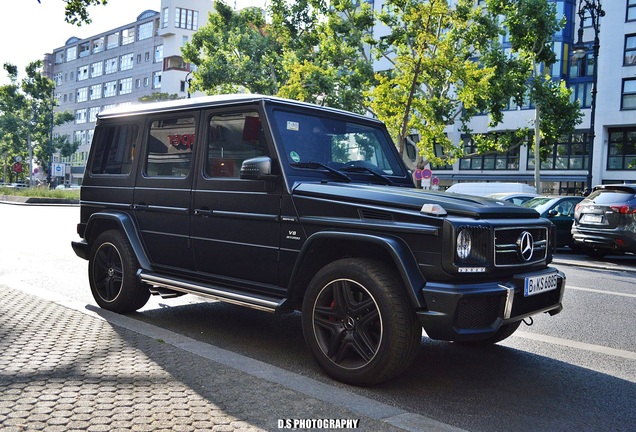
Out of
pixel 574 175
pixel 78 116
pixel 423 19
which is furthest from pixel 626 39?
pixel 78 116

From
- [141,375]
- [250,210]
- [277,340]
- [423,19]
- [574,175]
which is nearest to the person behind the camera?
[141,375]

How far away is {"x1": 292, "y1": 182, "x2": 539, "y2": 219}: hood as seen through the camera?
4180mm

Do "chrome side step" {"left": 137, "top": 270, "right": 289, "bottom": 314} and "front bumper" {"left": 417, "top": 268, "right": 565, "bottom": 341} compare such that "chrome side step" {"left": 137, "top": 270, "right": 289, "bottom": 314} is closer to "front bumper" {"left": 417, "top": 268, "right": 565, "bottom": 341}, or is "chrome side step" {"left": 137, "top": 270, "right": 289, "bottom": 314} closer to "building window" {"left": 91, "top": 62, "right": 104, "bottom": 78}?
"front bumper" {"left": 417, "top": 268, "right": 565, "bottom": 341}

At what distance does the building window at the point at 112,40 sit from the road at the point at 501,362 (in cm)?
9430

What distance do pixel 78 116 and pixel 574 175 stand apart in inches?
3224

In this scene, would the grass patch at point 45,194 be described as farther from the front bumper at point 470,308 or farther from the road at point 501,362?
the front bumper at point 470,308

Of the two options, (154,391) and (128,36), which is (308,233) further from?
(128,36)

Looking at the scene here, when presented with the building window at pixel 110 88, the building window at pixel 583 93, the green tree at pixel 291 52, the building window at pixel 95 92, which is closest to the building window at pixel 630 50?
the building window at pixel 583 93

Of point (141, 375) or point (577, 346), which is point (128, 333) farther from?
point (577, 346)

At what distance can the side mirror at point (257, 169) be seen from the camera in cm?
473

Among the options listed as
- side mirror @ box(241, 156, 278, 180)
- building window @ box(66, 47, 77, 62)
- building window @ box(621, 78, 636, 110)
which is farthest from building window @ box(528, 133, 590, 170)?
building window @ box(66, 47, 77, 62)

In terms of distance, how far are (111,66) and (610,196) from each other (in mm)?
92871

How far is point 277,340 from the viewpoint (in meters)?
5.52

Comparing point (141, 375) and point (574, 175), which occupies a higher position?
point (574, 175)
